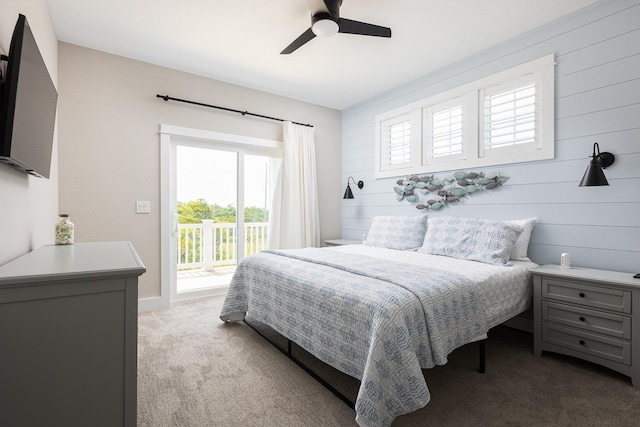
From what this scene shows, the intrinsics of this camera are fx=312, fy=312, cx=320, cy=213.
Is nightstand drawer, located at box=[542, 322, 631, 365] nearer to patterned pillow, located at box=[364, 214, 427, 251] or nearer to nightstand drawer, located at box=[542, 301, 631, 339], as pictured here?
nightstand drawer, located at box=[542, 301, 631, 339]

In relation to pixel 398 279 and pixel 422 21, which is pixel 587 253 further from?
pixel 422 21

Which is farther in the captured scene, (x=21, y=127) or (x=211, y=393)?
(x=211, y=393)

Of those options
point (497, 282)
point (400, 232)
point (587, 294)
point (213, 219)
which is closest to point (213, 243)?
point (213, 219)

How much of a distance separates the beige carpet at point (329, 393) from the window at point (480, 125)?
71.1 inches

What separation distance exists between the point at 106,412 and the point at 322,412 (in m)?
1.07

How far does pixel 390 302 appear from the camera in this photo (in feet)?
5.30

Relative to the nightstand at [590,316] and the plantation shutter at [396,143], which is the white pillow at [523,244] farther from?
the plantation shutter at [396,143]

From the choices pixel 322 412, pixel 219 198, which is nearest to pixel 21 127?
pixel 322 412

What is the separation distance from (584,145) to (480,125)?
0.94 meters

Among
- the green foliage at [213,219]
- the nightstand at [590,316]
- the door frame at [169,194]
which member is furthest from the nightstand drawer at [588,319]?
the door frame at [169,194]

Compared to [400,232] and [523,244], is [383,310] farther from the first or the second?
[400,232]

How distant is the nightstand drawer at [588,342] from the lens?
2.06m

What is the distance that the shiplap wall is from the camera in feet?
7.76

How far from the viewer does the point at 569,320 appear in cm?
230
